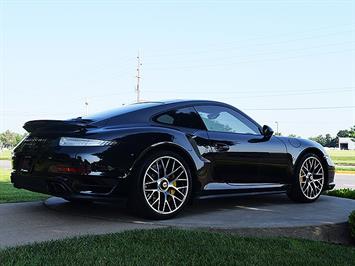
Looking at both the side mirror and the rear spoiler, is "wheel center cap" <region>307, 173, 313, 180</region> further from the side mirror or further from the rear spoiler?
the rear spoiler

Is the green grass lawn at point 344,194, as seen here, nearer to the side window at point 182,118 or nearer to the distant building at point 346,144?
the side window at point 182,118

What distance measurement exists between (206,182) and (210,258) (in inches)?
65.5

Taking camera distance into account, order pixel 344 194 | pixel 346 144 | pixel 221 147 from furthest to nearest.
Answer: pixel 346 144
pixel 344 194
pixel 221 147

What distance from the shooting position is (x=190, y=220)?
4562 millimetres

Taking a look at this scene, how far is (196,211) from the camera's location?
5.16 m

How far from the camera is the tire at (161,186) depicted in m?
4.35

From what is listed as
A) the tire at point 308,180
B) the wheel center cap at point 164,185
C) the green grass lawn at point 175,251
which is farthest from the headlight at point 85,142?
the tire at point 308,180

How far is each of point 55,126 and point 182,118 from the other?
136cm

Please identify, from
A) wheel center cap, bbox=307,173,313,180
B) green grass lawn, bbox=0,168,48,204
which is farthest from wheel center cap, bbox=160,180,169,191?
green grass lawn, bbox=0,168,48,204

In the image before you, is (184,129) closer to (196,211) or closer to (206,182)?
(206,182)

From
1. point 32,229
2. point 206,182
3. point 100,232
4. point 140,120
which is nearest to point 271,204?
point 206,182

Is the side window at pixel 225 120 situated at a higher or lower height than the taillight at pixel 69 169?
higher

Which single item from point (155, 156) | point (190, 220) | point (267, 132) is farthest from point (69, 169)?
point (267, 132)

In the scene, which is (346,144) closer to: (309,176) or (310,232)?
(309,176)
